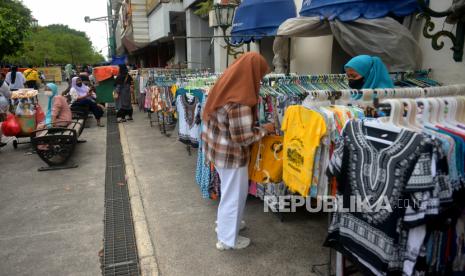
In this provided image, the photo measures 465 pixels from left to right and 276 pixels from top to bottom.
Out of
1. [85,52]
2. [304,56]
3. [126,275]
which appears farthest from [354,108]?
[85,52]

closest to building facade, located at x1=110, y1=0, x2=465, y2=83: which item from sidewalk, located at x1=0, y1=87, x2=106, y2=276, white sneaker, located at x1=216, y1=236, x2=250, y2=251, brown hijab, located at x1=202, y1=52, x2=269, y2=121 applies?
brown hijab, located at x1=202, y1=52, x2=269, y2=121

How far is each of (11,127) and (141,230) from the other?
17.7 ft

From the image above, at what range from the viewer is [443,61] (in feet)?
15.3

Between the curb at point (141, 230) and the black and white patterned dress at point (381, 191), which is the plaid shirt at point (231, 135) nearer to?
the black and white patterned dress at point (381, 191)

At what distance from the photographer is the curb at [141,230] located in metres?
3.25

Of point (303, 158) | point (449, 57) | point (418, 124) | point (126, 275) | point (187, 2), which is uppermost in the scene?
point (187, 2)

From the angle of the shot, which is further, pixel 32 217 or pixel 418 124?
pixel 32 217

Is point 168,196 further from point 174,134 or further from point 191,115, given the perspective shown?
point 174,134

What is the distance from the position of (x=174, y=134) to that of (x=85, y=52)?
7021cm

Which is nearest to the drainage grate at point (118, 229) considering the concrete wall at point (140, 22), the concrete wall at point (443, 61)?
the concrete wall at point (443, 61)

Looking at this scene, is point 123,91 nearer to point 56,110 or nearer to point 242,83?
point 56,110

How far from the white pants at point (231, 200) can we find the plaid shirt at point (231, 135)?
0.36 feet

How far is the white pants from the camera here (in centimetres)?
327

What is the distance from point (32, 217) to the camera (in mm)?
4418
